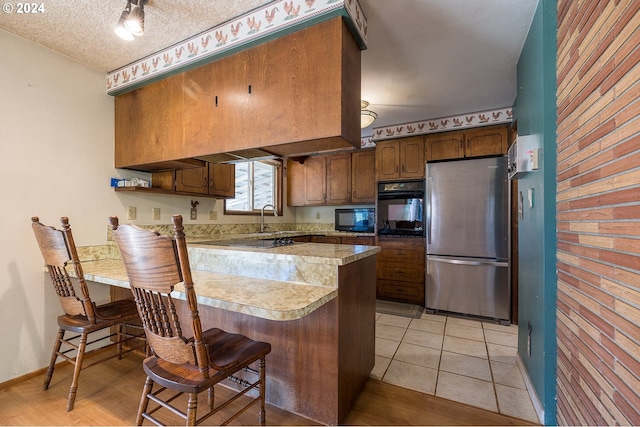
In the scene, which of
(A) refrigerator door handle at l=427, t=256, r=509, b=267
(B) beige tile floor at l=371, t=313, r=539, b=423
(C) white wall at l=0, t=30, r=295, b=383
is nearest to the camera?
(B) beige tile floor at l=371, t=313, r=539, b=423

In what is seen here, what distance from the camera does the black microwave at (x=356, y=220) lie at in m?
4.22

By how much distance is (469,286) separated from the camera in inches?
126

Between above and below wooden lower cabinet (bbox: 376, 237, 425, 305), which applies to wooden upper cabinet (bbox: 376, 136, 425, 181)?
above

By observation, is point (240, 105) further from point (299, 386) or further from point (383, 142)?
point (383, 142)

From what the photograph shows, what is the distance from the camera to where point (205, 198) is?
325 cm

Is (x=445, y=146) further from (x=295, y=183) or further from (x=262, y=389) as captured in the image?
(x=262, y=389)

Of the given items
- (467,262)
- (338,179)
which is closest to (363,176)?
(338,179)

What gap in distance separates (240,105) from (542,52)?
1789 mm

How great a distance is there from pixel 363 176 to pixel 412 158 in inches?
32.4

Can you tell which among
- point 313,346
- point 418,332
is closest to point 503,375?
point 418,332

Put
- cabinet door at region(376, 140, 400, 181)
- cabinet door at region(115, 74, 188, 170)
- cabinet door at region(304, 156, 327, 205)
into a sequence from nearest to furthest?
cabinet door at region(115, 74, 188, 170) → cabinet door at region(376, 140, 400, 181) → cabinet door at region(304, 156, 327, 205)

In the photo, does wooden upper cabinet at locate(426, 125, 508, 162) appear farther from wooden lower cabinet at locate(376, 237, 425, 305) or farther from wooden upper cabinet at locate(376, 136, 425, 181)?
wooden lower cabinet at locate(376, 237, 425, 305)

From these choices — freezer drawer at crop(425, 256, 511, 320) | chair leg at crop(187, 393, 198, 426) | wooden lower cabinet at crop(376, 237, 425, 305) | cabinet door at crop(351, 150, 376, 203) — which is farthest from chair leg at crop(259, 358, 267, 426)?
cabinet door at crop(351, 150, 376, 203)

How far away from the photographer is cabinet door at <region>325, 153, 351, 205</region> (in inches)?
172
